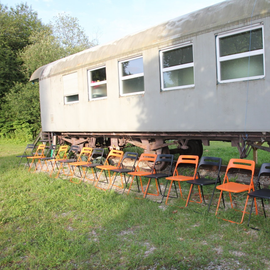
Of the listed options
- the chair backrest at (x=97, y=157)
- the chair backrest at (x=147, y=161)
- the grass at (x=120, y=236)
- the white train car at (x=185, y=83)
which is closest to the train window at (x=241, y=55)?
the white train car at (x=185, y=83)

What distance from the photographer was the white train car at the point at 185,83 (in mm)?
5250

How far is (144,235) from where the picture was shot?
3.71 meters

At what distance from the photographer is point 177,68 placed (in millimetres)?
6395

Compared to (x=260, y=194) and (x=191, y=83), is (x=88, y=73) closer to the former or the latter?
(x=191, y=83)

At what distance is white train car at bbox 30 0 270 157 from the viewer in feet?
17.2

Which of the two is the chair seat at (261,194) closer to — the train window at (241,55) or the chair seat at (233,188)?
the chair seat at (233,188)

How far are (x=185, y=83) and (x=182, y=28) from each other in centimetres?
120

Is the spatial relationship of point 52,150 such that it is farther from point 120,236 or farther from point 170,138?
point 120,236

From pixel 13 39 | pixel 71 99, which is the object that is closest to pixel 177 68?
pixel 71 99

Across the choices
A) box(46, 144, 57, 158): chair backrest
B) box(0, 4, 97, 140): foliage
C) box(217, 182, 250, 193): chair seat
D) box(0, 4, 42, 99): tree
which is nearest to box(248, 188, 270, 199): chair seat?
box(217, 182, 250, 193): chair seat

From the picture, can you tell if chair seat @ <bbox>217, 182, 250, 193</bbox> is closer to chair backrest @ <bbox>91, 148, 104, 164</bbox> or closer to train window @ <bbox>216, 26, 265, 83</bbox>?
train window @ <bbox>216, 26, 265, 83</bbox>

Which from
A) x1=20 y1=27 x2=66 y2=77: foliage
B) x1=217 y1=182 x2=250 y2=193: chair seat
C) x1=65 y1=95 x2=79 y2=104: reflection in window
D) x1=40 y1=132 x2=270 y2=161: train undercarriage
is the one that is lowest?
x1=217 y1=182 x2=250 y2=193: chair seat

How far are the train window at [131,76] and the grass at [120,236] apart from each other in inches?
119

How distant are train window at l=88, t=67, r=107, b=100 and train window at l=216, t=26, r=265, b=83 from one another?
11.9 ft
